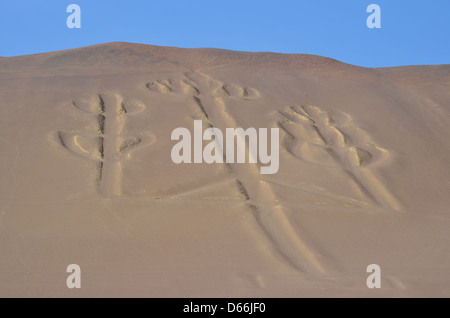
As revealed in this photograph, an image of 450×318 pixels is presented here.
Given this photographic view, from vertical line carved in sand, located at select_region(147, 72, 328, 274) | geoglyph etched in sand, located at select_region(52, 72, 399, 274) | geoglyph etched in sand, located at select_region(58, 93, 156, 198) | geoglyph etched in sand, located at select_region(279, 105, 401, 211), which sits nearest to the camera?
vertical line carved in sand, located at select_region(147, 72, 328, 274)

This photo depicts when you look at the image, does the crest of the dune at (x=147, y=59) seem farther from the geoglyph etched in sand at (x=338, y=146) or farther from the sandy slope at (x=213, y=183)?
the geoglyph etched in sand at (x=338, y=146)

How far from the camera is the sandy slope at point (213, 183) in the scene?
4.52m

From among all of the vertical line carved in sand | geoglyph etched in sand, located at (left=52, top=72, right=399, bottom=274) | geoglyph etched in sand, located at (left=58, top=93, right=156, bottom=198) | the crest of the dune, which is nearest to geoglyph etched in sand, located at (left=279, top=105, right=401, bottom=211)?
geoglyph etched in sand, located at (left=52, top=72, right=399, bottom=274)

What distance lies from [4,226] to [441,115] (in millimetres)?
8608

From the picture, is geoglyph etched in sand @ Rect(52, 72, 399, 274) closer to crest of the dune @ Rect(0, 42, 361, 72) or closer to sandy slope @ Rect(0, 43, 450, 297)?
sandy slope @ Rect(0, 43, 450, 297)

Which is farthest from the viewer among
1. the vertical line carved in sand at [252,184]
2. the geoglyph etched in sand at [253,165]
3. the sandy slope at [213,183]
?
the geoglyph etched in sand at [253,165]

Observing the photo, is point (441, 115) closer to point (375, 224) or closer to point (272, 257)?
point (375, 224)

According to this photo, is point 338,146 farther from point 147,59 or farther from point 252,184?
point 147,59

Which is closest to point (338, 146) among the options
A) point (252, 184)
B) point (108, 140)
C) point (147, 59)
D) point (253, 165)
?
point (253, 165)

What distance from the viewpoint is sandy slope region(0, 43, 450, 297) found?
4.52 meters

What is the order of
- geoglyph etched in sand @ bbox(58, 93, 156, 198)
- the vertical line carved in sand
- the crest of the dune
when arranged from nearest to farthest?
the vertical line carved in sand → geoglyph etched in sand @ bbox(58, 93, 156, 198) → the crest of the dune

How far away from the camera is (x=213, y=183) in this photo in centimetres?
672

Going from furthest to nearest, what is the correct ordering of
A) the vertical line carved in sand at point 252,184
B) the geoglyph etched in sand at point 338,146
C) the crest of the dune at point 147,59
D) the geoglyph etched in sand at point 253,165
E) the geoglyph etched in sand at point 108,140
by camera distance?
the crest of the dune at point 147,59 → the geoglyph etched in sand at point 338,146 → the geoglyph etched in sand at point 108,140 → the geoglyph etched in sand at point 253,165 → the vertical line carved in sand at point 252,184

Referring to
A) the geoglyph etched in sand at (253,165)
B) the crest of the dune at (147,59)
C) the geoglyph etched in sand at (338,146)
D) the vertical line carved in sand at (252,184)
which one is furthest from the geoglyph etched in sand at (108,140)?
the geoglyph etched in sand at (338,146)
